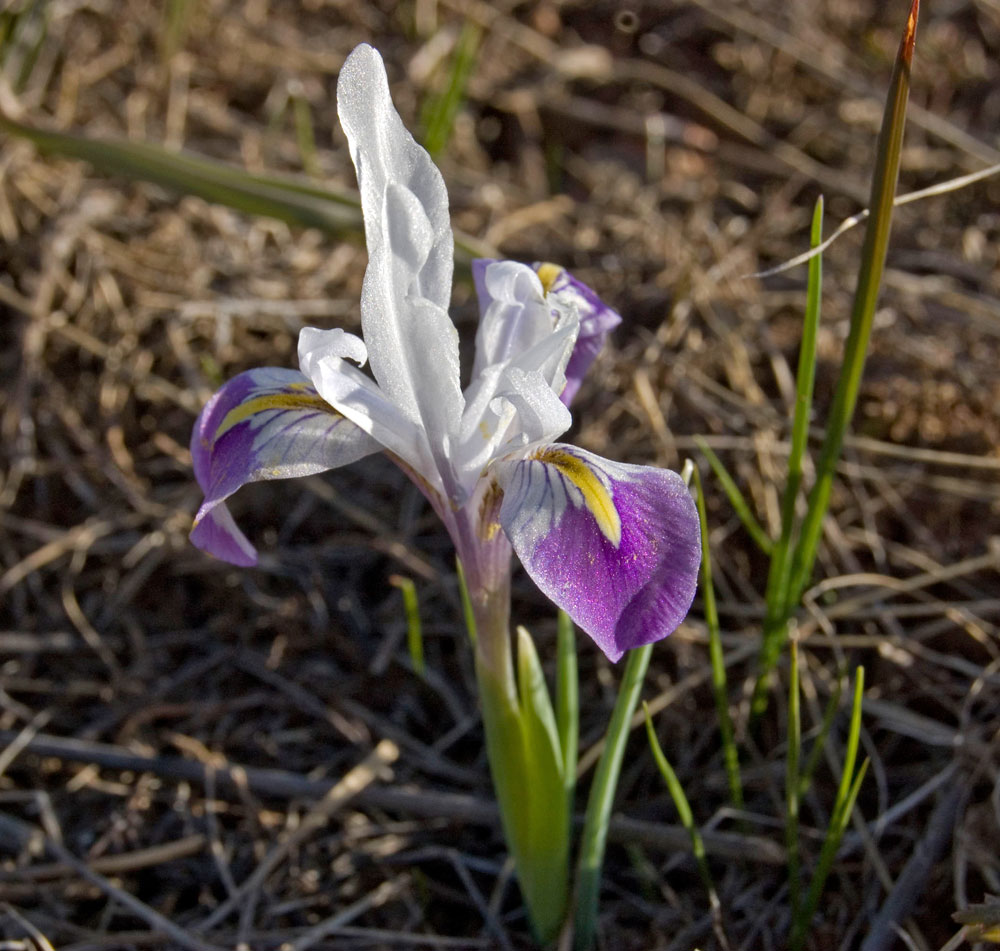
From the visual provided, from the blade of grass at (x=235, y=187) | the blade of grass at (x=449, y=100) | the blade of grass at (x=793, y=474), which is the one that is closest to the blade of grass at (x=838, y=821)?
the blade of grass at (x=793, y=474)

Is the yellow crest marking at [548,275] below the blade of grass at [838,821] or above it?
above

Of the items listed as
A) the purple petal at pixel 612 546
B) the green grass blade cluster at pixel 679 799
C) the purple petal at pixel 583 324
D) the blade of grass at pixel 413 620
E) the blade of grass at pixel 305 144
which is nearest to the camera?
the purple petal at pixel 612 546

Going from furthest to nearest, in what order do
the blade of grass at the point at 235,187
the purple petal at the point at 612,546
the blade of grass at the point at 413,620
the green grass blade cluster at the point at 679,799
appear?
the blade of grass at the point at 235,187 → the blade of grass at the point at 413,620 → the green grass blade cluster at the point at 679,799 → the purple petal at the point at 612,546

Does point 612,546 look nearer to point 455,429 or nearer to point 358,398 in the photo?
point 455,429

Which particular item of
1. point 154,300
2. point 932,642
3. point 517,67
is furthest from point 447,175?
point 932,642

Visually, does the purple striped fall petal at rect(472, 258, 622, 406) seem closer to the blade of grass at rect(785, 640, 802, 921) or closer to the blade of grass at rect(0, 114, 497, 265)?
the blade of grass at rect(785, 640, 802, 921)

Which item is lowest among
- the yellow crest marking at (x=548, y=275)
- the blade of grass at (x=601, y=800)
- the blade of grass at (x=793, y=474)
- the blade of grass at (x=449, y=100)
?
the blade of grass at (x=601, y=800)

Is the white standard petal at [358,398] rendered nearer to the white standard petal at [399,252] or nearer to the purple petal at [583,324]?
the white standard petal at [399,252]

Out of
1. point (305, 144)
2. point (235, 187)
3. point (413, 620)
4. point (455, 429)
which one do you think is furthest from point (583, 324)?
point (305, 144)
